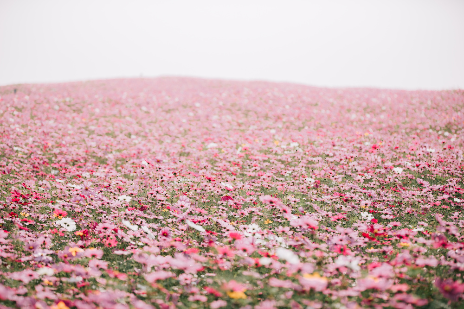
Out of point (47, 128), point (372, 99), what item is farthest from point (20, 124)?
point (372, 99)

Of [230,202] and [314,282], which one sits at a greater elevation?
[314,282]

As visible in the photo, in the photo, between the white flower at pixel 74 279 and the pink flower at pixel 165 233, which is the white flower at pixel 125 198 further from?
the white flower at pixel 74 279

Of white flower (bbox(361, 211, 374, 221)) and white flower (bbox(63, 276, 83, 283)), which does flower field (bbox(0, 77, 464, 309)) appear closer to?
white flower (bbox(63, 276, 83, 283))

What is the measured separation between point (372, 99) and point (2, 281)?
16905mm

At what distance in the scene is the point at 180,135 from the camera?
415 inches

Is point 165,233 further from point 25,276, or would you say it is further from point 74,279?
point 25,276

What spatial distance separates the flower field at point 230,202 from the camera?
2.61 metres

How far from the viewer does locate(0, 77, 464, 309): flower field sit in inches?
103

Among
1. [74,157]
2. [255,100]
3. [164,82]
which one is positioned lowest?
[74,157]

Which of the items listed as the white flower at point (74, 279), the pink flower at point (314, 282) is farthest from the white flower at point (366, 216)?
the white flower at point (74, 279)

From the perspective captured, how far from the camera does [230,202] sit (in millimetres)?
4938

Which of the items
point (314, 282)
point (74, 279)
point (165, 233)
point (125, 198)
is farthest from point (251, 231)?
point (125, 198)

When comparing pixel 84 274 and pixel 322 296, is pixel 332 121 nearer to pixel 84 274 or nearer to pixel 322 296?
pixel 322 296

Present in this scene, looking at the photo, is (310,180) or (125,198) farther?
(310,180)
